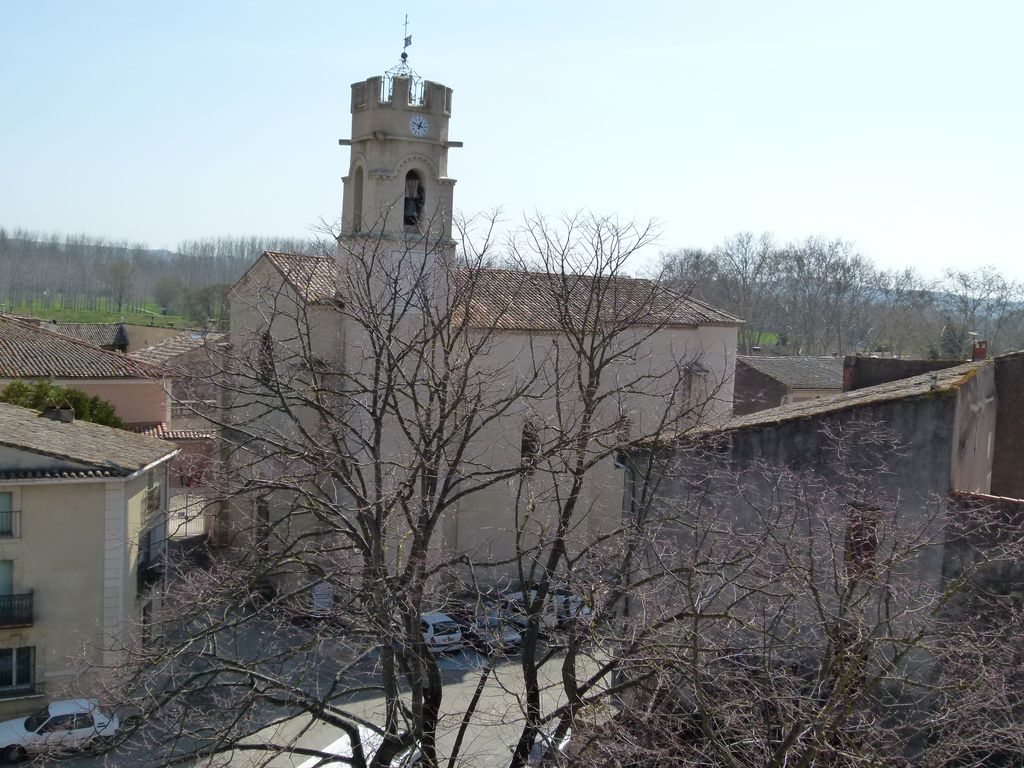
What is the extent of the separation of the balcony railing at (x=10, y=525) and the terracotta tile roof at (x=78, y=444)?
754 mm

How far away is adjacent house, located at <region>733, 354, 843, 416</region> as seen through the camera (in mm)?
40094

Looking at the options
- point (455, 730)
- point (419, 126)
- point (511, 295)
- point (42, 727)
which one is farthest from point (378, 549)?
point (511, 295)

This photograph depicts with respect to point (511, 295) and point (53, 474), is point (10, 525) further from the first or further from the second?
point (511, 295)

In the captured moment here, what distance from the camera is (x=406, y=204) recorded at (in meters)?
22.2

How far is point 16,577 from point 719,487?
11.5 m

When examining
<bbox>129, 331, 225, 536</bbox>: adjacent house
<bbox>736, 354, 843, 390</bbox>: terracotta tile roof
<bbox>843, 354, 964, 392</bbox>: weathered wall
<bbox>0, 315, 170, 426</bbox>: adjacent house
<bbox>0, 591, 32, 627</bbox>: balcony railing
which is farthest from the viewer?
<bbox>736, 354, 843, 390</bbox>: terracotta tile roof

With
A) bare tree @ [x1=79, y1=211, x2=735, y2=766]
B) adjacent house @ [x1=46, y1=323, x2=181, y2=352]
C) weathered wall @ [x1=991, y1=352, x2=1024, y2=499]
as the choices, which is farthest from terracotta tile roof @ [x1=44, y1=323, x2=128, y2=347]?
weathered wall @ [x1=991, y1=352, x2=1024, y2=499]

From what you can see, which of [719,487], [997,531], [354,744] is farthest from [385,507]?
[997,531]

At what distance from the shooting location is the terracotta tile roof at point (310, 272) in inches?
877

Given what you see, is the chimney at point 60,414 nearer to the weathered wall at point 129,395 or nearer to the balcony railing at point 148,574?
the balcony railing at point 148,574

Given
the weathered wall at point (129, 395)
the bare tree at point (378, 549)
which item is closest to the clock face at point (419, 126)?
A: the bare tree at point (378, 549)

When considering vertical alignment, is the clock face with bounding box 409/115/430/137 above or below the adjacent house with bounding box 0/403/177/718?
above

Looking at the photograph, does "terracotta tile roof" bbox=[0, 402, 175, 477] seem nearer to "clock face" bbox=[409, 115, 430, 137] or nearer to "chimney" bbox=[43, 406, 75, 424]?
"chimney" bbox=[43, 406, 75, 424]

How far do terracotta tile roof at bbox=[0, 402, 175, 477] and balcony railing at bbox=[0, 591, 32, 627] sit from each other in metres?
2.02
